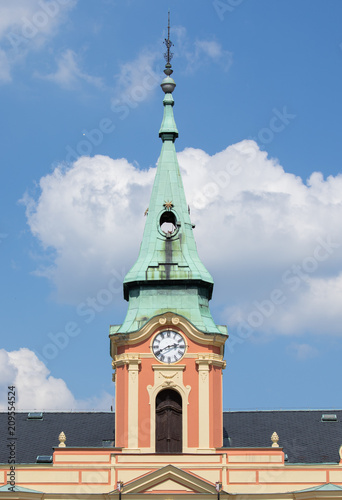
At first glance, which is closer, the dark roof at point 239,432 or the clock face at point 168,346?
the clock face at point 168,346

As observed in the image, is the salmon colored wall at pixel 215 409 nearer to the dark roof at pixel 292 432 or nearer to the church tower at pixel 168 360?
the church tower at pixel 168 360

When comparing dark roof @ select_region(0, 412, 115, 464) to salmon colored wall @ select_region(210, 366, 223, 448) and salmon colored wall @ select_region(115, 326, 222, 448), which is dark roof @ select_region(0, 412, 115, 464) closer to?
salmon colored wall @ select_region(115, 326, 222, 448)

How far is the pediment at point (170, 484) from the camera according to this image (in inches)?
3194

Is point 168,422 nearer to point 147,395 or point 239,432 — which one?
point 147,395

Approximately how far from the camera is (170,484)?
3201 inches

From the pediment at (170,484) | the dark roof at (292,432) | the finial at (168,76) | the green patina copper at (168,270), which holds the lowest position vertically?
the pediment at (170,484)

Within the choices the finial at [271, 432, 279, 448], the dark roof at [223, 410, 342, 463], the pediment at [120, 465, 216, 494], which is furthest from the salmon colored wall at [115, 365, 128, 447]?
the finial at [271, 432, 279, 448]

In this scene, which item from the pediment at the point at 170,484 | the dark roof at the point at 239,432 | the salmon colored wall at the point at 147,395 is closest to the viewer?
the pediment at the point at 170,484

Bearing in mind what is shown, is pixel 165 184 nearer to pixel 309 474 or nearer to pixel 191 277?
pixel 191 277

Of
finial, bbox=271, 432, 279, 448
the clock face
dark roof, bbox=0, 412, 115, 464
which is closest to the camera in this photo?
finial, bbox=271, 432, 279, 448

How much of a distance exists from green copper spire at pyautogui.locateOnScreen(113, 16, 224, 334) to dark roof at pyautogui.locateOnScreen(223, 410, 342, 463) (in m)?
6.90

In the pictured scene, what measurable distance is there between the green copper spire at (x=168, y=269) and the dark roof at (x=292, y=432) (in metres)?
6.90

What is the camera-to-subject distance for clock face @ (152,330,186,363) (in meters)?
83.2

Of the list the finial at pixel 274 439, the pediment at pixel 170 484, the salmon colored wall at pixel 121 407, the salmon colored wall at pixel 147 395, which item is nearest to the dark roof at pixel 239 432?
the finial at pixel 274 439
